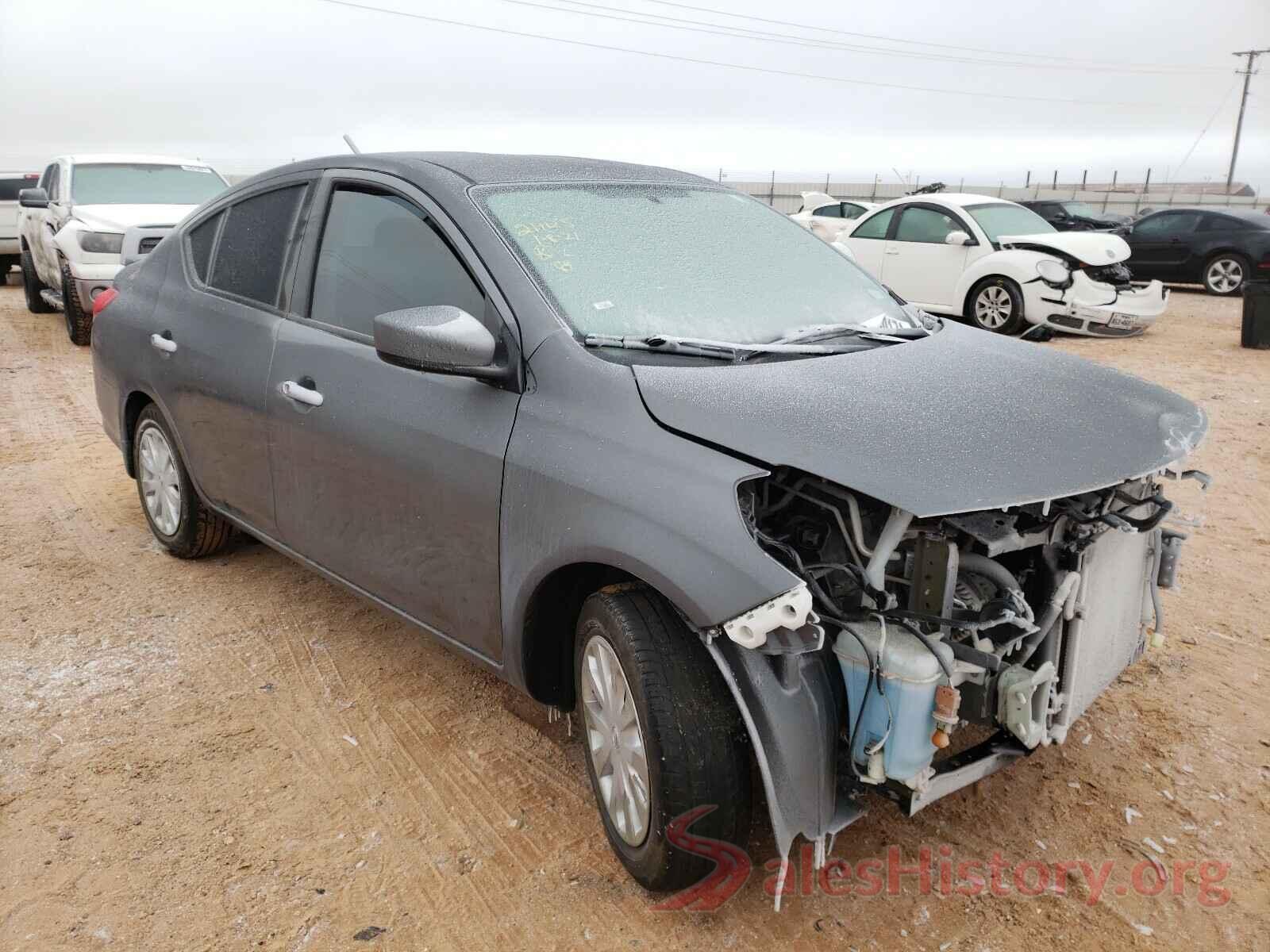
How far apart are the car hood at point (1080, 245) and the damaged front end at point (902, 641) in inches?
364

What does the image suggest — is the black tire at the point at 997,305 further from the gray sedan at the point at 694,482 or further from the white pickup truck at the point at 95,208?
the white pickup truck at the point at 95,208

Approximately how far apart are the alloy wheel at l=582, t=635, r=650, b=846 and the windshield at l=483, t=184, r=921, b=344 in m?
0.90

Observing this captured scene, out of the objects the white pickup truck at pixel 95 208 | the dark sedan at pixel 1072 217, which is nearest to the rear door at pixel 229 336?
the white pickup truck at pixel 95 208

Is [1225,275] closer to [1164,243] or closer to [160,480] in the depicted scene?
[1164,243]

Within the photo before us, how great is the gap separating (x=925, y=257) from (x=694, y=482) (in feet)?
34.5

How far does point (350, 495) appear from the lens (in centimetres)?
323

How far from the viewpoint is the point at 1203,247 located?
51.9 feet

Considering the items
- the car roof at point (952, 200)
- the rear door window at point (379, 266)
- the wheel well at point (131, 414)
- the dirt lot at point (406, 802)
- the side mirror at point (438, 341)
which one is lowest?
the dirt lot at point (406, 802)

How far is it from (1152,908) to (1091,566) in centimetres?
87

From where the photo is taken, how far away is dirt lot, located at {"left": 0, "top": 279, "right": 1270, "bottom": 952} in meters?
2.48

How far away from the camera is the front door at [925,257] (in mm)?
11672

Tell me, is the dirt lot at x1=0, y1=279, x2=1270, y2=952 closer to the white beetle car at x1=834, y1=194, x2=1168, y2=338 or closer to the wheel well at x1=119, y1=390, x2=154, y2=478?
the wheel well at x1=119, y1=390, x2=154, y2=478

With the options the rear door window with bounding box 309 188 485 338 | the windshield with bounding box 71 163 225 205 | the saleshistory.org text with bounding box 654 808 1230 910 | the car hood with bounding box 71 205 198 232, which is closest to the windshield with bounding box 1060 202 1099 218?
the windshield with bounding box 71 163 225 205

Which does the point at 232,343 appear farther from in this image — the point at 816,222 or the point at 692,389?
the point at 816,222
